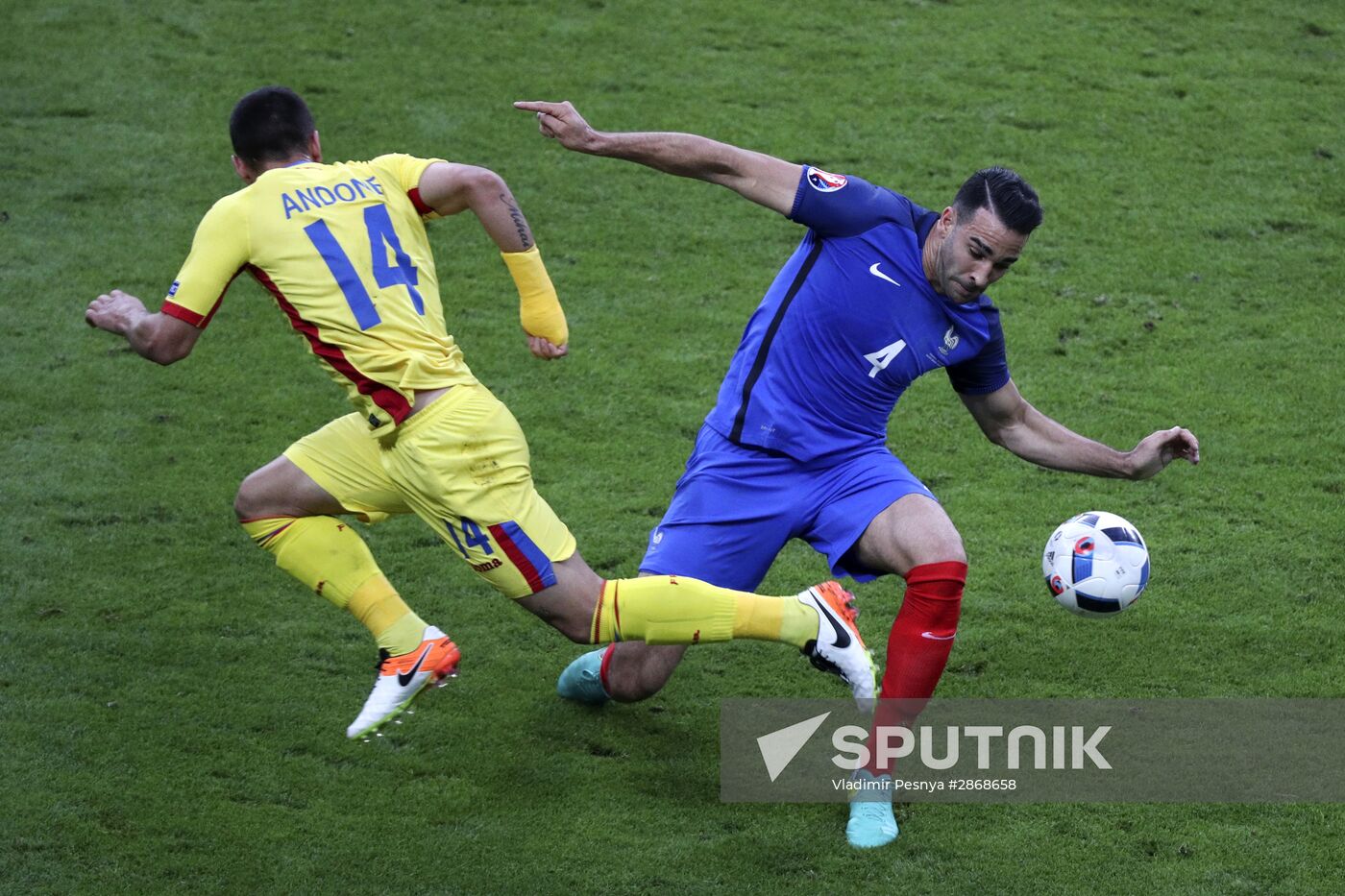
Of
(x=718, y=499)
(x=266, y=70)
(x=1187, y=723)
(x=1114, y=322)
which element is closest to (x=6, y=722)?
(x=718, y=499)

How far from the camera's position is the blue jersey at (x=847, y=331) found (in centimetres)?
508

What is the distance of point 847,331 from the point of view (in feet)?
16.8

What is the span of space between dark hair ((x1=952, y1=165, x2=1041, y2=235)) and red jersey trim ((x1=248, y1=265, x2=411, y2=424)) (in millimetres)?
1891

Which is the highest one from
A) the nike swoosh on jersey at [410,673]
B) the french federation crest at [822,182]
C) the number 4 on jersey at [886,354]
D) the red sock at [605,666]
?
the french federation crest at [822,182]

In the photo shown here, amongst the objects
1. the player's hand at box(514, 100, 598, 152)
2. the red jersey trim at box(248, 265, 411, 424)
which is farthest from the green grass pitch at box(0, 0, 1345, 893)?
the player's hand at box(514, 100, 598, 152)

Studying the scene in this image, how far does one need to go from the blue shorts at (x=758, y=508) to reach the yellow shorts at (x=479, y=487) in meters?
0.50

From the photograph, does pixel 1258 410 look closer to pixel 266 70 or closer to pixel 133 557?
pixel 133 557

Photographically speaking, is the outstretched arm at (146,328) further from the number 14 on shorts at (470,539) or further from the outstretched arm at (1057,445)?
the outstretched arm at (1057,445)

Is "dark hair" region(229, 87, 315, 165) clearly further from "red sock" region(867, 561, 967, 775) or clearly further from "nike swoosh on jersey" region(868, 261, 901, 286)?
"red sock" region(867, 561, 967, 775)

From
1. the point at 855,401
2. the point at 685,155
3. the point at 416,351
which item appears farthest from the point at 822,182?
the point at 416,351

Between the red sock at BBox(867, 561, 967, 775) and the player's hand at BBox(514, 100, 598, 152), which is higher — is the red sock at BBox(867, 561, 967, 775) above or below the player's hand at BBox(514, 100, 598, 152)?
below

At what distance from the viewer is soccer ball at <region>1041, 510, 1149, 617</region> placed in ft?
17.1

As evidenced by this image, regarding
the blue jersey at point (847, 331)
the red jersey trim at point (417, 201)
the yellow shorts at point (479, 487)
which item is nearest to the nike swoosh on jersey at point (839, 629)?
the blue jersey at point (847, 331)

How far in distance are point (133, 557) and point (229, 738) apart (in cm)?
142
